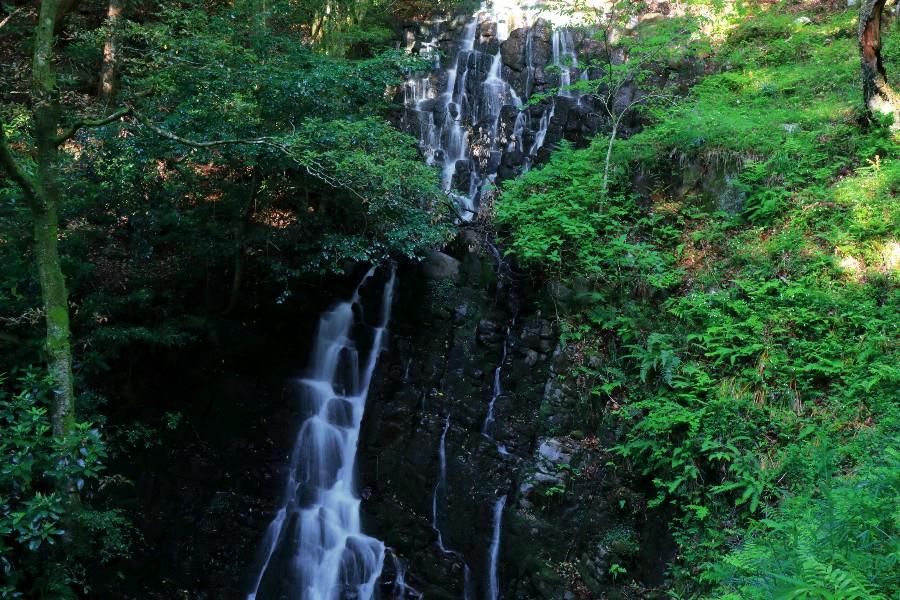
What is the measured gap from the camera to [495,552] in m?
8.48

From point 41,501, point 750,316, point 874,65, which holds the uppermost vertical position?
point 874,65

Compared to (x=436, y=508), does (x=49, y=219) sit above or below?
above

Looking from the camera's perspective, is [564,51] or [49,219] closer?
[49,219]

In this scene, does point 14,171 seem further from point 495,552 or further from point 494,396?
point 495,552

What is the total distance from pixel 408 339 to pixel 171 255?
4.54m

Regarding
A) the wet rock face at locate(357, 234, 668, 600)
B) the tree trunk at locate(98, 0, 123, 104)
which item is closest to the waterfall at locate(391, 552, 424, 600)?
the wet rock face at locate(357, 234, 668, 600)

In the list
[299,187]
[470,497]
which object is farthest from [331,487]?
[299,187]

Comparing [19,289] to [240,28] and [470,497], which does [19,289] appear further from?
[470,497]

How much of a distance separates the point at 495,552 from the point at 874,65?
9.38m

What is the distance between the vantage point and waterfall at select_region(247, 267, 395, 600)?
9000 millimetres

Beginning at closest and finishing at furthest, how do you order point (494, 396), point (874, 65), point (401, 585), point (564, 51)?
1. point (874, 65)
2. point (401, 585)
3. point (494, 396)
4. point (564, 51)

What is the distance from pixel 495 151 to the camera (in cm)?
1401

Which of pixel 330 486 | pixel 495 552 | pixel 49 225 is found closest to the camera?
pixel 49 225

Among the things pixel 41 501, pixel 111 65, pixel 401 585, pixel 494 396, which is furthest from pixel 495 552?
pixel 111 65
